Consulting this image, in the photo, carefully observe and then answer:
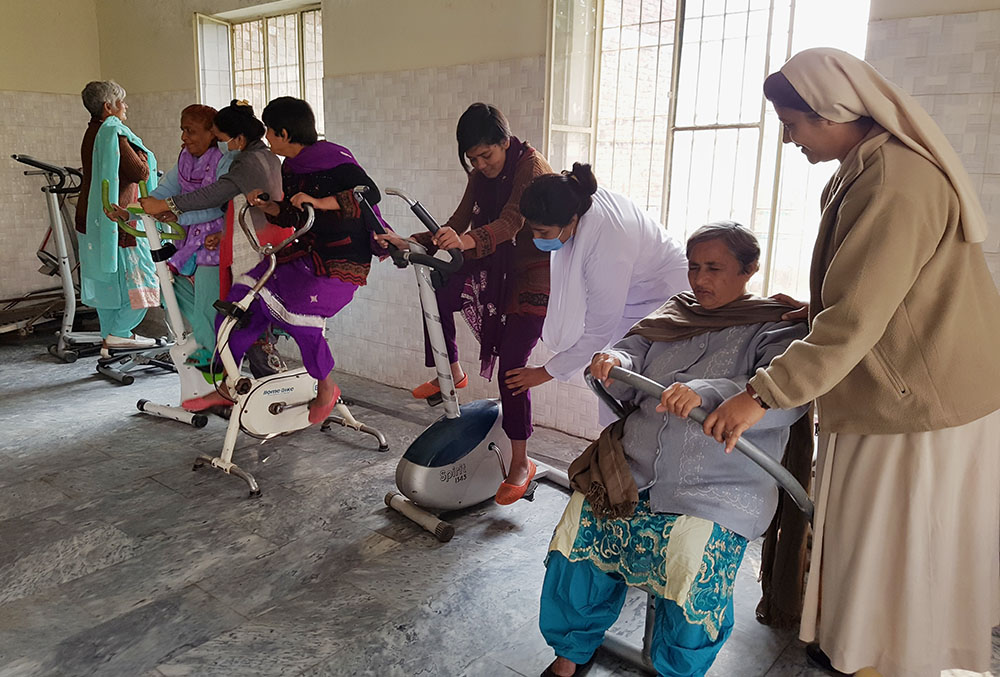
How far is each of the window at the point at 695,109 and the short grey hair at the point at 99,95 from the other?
249cm

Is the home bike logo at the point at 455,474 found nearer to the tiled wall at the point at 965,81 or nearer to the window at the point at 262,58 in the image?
the tiled wall at the point at 965,81

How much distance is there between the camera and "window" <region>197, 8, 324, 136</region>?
497cm

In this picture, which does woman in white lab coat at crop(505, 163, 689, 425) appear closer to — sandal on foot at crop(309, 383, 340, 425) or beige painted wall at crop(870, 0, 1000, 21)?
beige painted wall at crop(870, 0, 1000, 21)

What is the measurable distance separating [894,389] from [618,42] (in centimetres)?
247

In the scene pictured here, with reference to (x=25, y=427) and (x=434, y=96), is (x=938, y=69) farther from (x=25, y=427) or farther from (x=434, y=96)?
(x=25, y=427)

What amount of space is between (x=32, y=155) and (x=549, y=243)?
17.3 ft

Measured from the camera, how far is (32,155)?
5895mm

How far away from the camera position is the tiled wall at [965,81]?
233cm

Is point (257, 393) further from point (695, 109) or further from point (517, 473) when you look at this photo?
point (695, 109)

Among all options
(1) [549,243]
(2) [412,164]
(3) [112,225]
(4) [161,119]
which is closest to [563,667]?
(1) [549,243]

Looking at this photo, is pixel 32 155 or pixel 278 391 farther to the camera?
pixel 32 155

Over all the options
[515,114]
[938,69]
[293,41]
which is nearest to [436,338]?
[515,114]

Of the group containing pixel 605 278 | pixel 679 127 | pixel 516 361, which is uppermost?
pixel 679 127

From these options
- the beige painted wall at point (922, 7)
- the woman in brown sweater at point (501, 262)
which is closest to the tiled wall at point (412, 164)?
the woman in brown sweater at point (501, 262)
